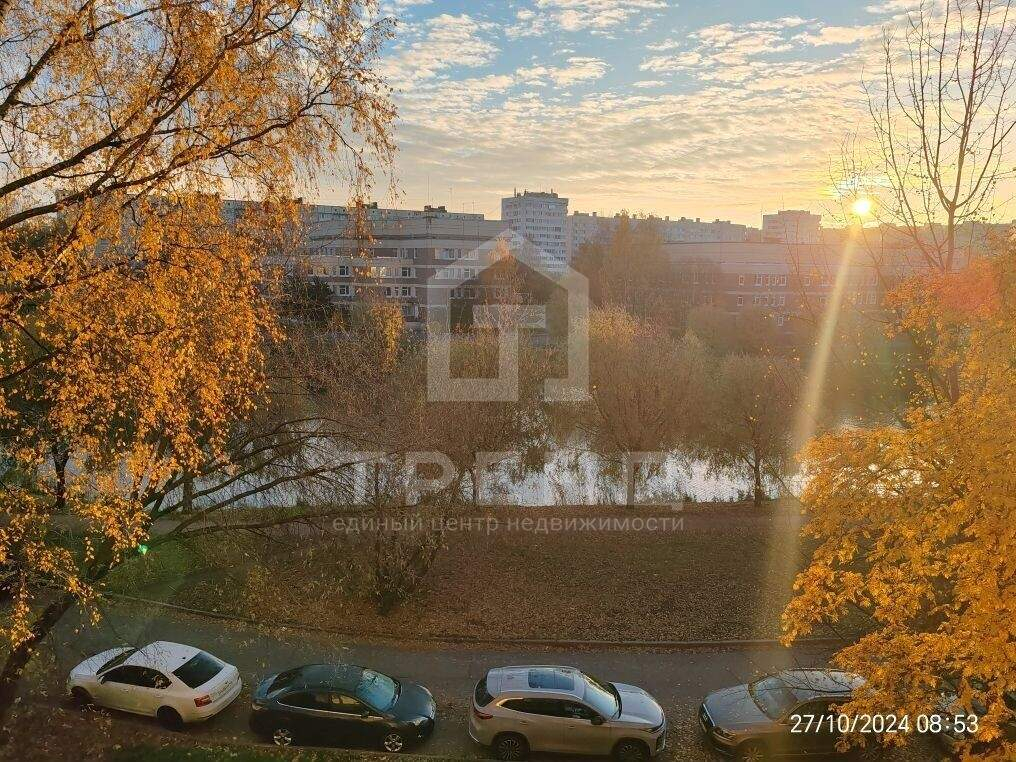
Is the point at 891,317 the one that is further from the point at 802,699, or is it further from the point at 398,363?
the point at 398,363

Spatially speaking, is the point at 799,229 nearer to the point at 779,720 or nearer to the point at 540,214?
the point at 779,720

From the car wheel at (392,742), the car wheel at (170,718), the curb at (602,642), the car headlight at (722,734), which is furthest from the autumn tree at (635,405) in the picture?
the car wheel at (170,718)

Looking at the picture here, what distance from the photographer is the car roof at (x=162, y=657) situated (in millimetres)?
9844

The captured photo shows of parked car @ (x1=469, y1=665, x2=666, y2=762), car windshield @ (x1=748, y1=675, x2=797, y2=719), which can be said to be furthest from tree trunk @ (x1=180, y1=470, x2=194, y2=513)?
car windshield @ (x1=748, y1=675, x2=797, y2=719)

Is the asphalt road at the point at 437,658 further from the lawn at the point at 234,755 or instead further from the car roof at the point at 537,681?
the lawn at the point at 234,755

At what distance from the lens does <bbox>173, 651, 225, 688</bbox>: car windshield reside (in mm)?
9805

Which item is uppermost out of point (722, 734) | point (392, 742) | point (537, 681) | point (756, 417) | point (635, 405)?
point (635, 405)

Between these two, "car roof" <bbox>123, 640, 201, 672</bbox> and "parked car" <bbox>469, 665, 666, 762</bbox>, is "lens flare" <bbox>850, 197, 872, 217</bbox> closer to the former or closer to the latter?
"parked car" <bbox>469, 665, 666, 762</bbox>

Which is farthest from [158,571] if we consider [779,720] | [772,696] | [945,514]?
[945,514]

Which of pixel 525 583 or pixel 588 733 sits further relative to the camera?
pixel 525 583

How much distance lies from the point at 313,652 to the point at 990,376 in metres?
10.9

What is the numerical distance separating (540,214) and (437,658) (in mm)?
142407

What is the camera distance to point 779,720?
9141 mm

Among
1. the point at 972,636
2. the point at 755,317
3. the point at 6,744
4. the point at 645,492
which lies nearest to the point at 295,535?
the point at 6,744
